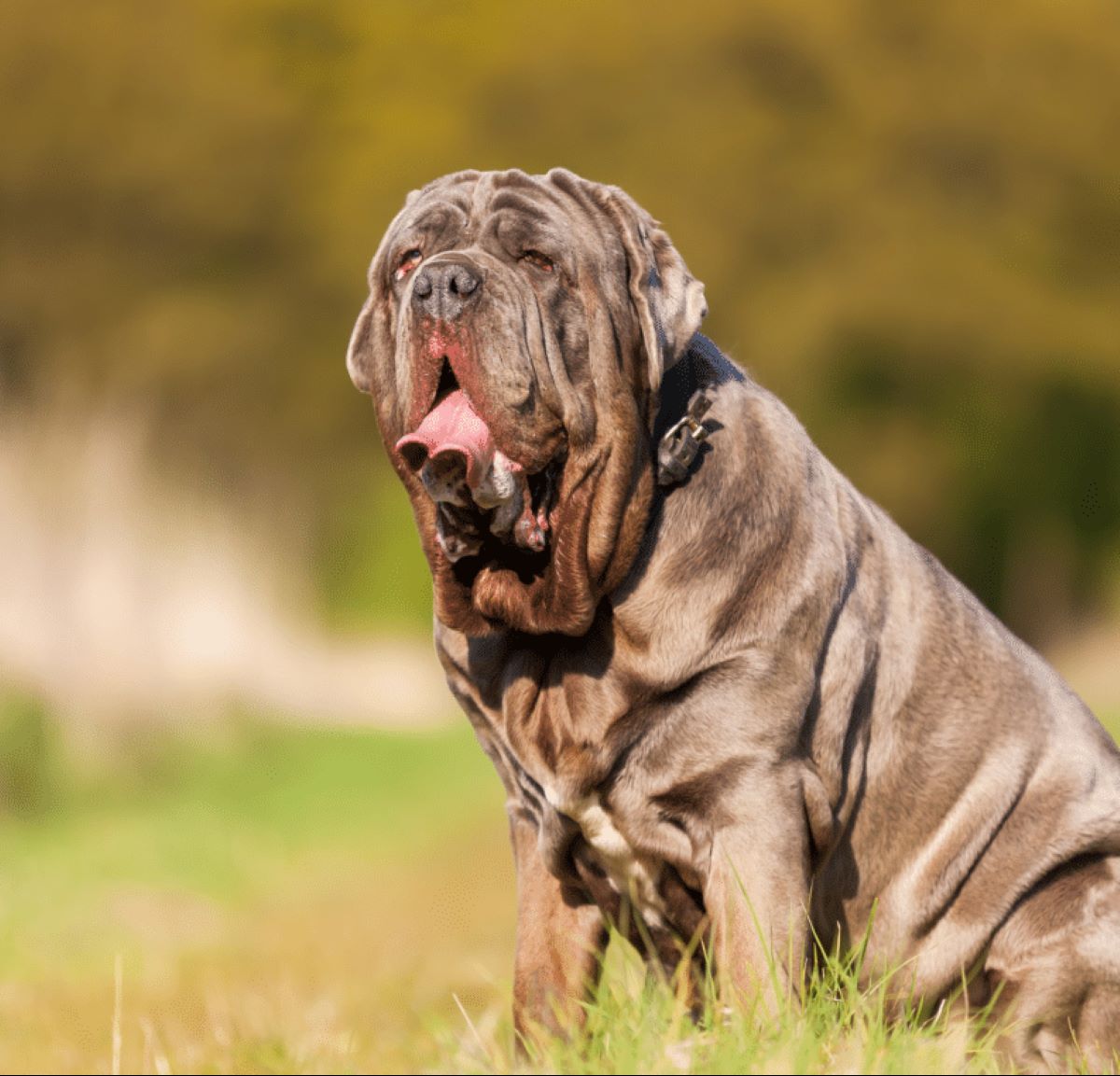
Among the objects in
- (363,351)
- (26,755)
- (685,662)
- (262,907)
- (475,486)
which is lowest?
(26,755)

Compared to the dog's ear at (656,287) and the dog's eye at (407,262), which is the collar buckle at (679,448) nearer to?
the dog's ear at (656,287)

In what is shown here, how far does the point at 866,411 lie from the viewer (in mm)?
18094

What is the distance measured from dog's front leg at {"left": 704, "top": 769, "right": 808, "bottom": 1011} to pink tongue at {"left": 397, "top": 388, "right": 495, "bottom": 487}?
773 millimetres

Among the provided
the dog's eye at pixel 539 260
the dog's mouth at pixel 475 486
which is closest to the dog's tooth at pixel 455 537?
the dog's mouth at pixel 475 486

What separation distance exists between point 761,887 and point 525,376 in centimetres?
103

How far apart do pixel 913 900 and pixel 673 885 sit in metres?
0.51

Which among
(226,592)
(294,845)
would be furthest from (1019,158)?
(294,845)

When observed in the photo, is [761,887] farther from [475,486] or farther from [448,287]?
[448,287]

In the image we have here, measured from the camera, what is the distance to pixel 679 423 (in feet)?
10.9

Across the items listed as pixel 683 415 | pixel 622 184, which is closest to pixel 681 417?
pixel 683 415

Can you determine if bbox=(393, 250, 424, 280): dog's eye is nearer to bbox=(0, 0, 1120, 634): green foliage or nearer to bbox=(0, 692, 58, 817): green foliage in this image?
bbox=(0, 692, 58, 817): green foliage

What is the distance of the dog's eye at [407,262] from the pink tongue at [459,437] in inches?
11.7

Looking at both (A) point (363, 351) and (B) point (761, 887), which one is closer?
(B) point (761, 887)

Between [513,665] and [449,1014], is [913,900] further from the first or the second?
[449,1014]
